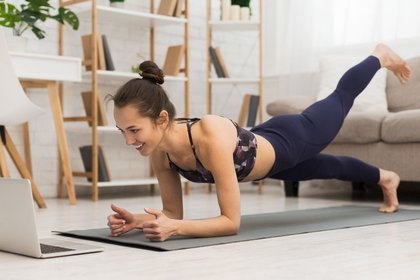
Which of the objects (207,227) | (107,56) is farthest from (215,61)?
(207,227)

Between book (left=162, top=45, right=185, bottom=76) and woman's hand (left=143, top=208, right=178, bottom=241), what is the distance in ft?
8.57

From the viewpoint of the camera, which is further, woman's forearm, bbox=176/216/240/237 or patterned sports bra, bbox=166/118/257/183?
patterned sports bra, bbox=166/118/257/183

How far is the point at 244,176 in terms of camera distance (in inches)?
97.9

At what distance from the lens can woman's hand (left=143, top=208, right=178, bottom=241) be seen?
2053 millimetres

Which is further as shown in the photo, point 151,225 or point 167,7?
point 167,7

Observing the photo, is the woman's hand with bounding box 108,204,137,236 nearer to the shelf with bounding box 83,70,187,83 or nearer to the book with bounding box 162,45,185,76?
the shelf with bounding box 83,70,187,83

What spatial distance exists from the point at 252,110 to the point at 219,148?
2911 mm

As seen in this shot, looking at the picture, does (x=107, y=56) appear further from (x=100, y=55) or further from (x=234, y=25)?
(x=234, y=25)

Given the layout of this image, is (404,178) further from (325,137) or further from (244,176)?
(244,176)

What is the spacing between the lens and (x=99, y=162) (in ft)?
13.8

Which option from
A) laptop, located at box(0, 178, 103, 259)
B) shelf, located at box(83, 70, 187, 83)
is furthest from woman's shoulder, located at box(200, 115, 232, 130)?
shelf, located at box(83, 70, 187, 83)

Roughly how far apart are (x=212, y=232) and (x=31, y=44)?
97.1 inches

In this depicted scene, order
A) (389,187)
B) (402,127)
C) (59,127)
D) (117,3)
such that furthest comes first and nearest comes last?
(117,3)
(59,127)
(402,127)
(389,187)

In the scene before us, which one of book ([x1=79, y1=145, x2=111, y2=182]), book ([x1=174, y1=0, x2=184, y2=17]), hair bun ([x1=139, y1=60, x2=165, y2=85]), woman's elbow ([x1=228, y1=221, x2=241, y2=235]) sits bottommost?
book ([x1=79, y1=145, x2=111, y2=182])
